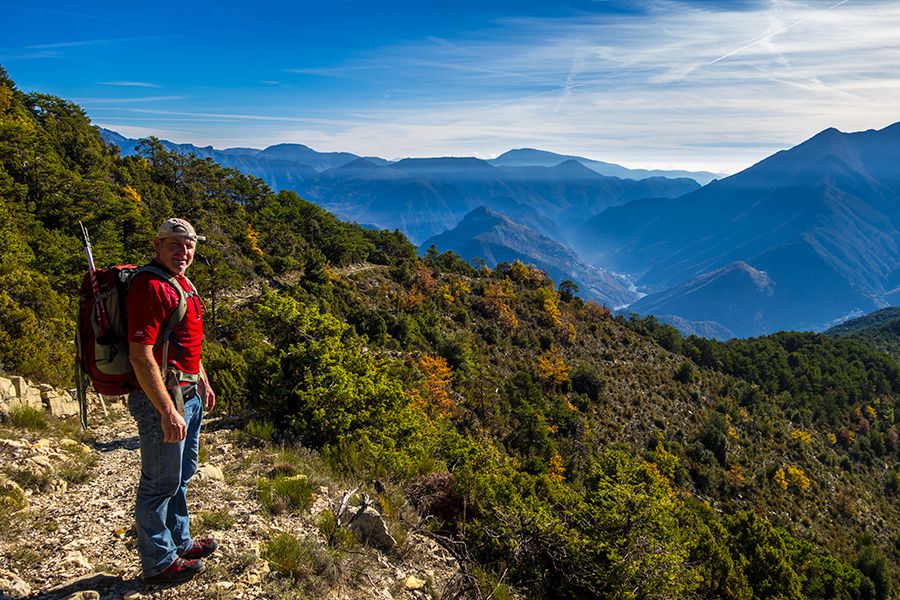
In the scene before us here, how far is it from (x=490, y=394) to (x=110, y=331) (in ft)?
124

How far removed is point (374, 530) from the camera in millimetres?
5230

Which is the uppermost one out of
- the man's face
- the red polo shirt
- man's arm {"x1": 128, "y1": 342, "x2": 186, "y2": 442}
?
the man's face

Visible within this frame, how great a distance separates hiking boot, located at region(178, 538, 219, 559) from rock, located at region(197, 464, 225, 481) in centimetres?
195

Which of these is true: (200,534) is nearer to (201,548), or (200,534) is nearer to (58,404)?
(201,548)

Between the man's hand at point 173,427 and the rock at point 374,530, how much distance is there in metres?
2.44

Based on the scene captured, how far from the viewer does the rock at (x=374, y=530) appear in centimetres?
520

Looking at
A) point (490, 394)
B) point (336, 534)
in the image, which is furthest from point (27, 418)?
point (490, 394)

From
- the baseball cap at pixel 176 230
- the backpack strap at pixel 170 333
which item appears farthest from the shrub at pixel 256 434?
the baseball cap at pixel 176 230

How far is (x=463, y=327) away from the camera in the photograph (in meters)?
49.4

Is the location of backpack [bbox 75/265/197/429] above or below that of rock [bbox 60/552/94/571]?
above

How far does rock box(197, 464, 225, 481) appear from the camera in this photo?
5934mm

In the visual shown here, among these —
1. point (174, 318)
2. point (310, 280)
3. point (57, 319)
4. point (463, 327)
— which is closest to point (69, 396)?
point (57, 319)

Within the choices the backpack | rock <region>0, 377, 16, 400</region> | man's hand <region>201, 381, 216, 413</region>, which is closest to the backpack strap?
the backpack

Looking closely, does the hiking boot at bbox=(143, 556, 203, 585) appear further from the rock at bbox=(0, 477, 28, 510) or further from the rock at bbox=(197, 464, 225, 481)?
the rock at bbox=(197, 464, 225, 481)
